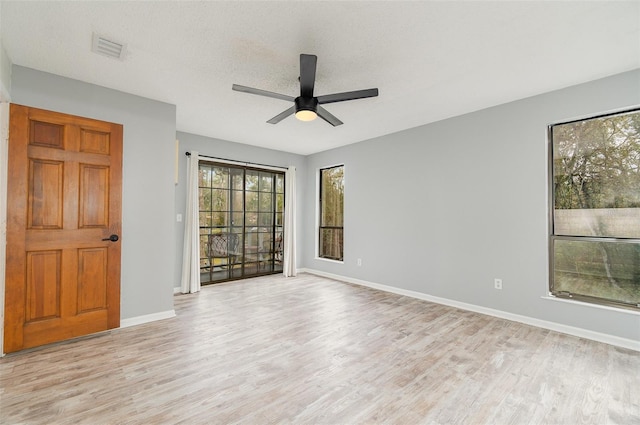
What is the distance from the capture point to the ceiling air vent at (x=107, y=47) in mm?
2357

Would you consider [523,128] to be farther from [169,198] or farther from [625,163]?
[169,198]

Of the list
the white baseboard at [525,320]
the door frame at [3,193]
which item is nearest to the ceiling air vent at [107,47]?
the door frame at [3,193]

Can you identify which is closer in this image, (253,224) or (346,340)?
(346,340)

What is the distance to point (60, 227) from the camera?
2818 mm

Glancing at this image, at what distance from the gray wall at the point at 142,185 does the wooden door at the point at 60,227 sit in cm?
18

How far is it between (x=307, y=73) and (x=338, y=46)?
36 centimetres

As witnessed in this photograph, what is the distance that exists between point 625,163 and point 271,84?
3748 mm

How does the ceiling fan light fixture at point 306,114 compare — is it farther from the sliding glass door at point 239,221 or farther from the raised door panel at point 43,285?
the sliding glass door at point 239,221

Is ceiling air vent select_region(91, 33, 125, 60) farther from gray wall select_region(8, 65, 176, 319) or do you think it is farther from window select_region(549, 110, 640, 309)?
window select_region(549, 110, 640, 309)

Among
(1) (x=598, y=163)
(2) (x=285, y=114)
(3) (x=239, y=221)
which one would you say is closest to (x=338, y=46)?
(2) (x=285, y=114)

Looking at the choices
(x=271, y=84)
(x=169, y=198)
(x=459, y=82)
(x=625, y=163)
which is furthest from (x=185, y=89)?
(x=625, y=163)

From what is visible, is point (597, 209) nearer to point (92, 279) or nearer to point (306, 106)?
point (306, 106)

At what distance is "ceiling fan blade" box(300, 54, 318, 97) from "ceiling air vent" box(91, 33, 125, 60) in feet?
5.16

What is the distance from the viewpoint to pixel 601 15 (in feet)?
6.77
